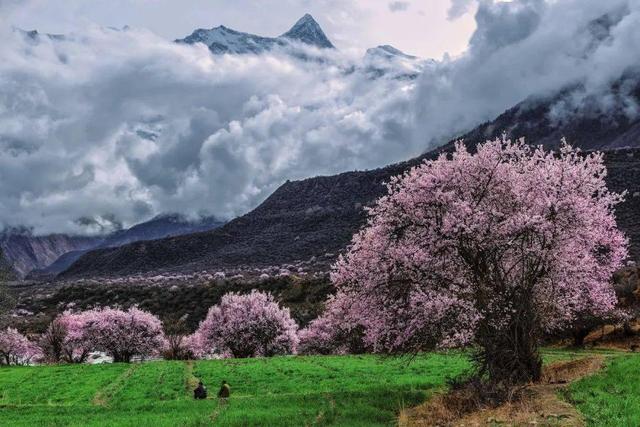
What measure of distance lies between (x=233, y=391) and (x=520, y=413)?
2418 centimetres

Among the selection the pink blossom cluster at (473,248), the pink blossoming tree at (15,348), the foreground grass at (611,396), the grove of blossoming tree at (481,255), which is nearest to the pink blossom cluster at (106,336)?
the pink blossoming tree at (15,348)

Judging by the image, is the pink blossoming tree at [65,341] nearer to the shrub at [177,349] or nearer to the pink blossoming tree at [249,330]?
the shrub at [177,349]

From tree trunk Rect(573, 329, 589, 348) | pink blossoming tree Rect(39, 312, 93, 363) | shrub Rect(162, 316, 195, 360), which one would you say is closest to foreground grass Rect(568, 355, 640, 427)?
tree trunk Rect(573, 329, 589, 348)

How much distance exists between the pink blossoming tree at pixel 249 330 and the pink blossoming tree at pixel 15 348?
1126 inches

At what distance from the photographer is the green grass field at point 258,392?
22.9m

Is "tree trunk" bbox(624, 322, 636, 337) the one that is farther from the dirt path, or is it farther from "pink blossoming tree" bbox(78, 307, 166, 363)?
"pink blossoming tree" bbox(78, 307, 166, 363)

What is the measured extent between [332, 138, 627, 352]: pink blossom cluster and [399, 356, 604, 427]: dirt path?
2752 millimetres

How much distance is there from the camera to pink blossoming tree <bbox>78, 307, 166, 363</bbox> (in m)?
76.6

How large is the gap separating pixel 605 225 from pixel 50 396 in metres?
37.3

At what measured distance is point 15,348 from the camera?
8575 cm

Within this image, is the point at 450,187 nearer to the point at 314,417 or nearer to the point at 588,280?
the point at 588,280

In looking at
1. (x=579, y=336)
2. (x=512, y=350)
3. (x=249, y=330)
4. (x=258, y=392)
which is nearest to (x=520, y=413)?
(x=512, y=350)

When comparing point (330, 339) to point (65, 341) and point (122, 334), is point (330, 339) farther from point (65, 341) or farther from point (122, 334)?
point (65, 341)

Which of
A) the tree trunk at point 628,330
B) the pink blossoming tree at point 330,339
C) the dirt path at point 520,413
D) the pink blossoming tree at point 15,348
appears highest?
the pink blossoming tree at point 15,348
